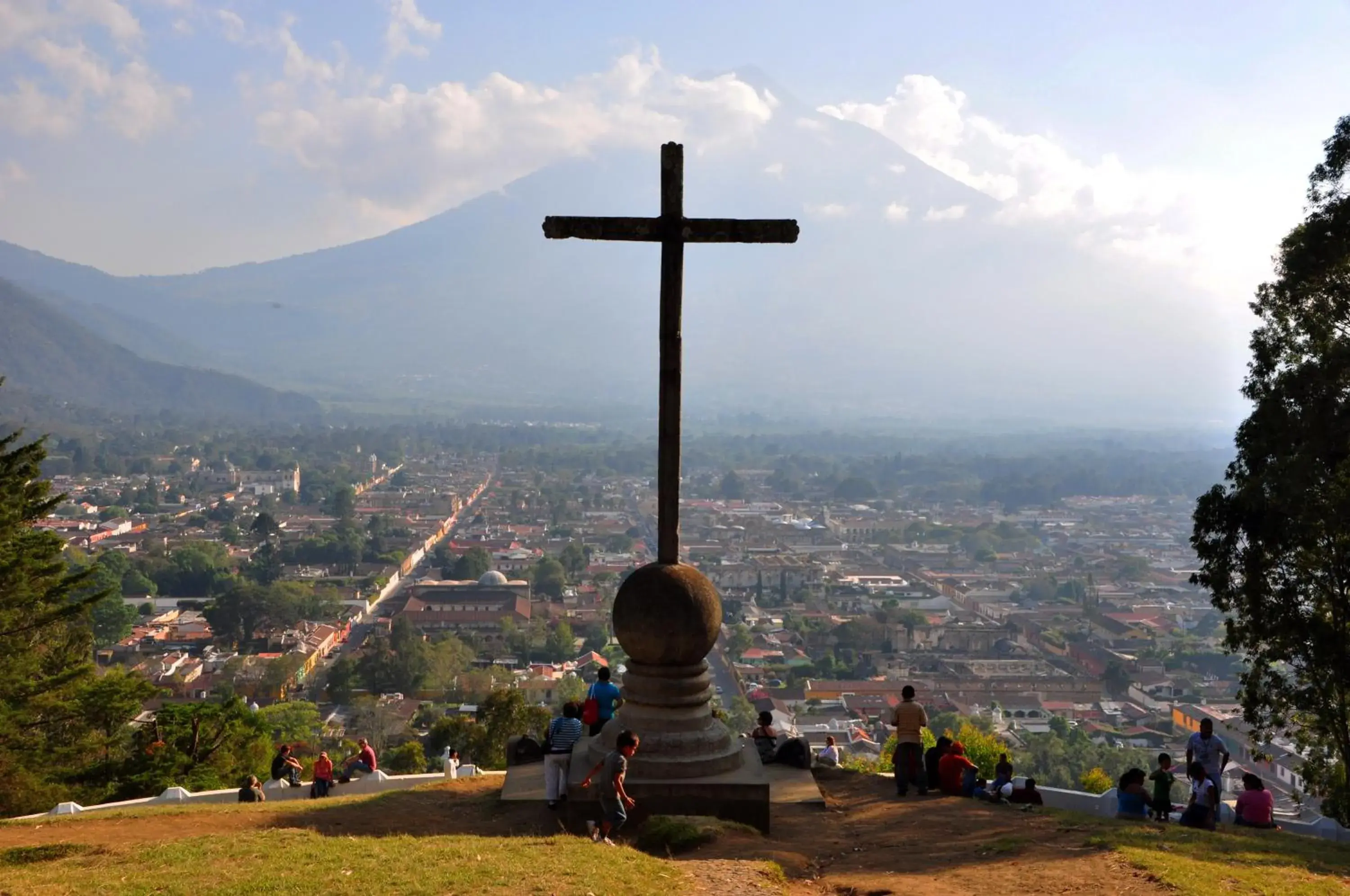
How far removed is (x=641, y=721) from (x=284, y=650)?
3517 centimetres

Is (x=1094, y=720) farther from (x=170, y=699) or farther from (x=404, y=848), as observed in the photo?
(x=404, y=848)

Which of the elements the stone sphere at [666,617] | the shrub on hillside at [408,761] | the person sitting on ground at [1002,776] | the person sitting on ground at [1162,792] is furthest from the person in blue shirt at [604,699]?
the shrub on hillside at [408,761]

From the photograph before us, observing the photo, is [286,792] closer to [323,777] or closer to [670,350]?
[323,777]

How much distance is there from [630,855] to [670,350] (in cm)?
322

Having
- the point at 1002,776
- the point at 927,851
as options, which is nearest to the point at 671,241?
the point at 927,851

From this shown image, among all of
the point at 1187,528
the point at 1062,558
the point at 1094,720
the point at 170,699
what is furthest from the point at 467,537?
the point at 1187,528

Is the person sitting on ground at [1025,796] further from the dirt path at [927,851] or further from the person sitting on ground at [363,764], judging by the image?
the person sitting on ground at [363,764]

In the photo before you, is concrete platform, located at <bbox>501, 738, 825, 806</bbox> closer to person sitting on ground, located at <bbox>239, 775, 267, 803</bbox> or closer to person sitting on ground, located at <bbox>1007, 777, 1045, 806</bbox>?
person sitting on ground, located at <bbox>1007, 777, 1045, 806</bbox>

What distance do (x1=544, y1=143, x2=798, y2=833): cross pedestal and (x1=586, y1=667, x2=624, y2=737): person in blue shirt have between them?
58 centimetres

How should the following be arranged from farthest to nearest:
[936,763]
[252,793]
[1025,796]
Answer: [252,793] → [936,763] → [1025,796]

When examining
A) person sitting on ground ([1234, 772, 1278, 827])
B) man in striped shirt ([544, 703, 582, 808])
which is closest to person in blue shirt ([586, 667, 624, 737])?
man in striped shirt ([544, 703, 582, 808])

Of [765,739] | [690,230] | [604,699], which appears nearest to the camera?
[690,230]

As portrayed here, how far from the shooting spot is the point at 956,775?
877 centimetres

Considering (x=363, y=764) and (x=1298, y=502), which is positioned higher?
(x=1298, y=502)
